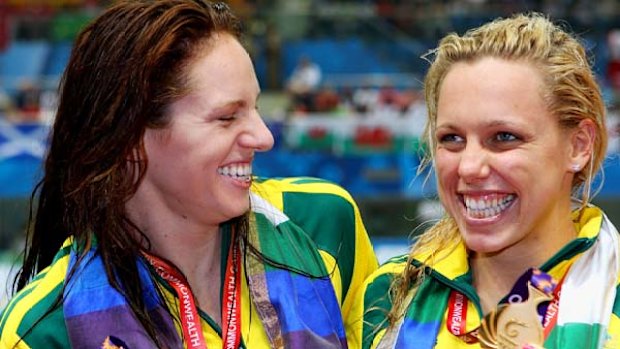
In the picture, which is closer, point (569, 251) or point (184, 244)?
point (569, 251)

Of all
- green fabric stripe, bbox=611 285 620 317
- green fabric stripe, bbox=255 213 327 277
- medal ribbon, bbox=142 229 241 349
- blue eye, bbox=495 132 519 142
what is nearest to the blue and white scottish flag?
green fabric stripe, bbox=255 213 327 277

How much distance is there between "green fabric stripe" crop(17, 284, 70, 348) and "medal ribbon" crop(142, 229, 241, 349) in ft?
0.73

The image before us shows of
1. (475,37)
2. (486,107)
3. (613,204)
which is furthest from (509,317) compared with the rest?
(613,204)

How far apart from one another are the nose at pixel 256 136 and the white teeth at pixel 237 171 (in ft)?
0.15

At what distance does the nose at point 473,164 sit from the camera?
6.72 feet

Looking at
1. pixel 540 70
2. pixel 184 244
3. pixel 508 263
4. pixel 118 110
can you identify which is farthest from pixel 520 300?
pixel 118 110

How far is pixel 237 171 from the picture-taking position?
7.17 ft

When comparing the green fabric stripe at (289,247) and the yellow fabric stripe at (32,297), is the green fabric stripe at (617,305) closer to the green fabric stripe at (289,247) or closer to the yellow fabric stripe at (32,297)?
the green fabric stripe at (289,247)

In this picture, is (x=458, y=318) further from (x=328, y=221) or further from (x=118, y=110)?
(x=118, y=110)

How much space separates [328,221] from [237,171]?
440mm

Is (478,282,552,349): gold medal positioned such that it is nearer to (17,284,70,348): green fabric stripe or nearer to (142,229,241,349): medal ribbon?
(142,229,241,349): medal ribbon

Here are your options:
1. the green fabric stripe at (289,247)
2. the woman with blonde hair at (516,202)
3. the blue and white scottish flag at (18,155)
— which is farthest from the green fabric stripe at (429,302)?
the blue and white scottish flag at (18,155)

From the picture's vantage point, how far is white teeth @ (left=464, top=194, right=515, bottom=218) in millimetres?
2066

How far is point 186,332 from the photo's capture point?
2.12 meters
